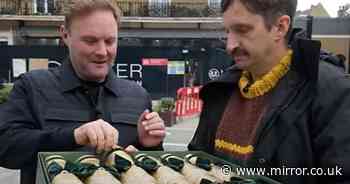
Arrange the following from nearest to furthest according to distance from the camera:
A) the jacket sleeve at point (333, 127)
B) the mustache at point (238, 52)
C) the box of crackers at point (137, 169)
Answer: the box of crackers at point (137, 169), the jacket sleeve at point (333, 127), the mustache at point (238, 52)

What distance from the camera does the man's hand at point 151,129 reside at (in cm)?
208

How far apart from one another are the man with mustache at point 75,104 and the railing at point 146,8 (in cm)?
2393

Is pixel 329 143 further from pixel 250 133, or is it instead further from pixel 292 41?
pixel 292 41

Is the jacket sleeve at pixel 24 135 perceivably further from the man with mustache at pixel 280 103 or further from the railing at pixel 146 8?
the railing at pixel 146 8

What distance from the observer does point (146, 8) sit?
26.9 meters

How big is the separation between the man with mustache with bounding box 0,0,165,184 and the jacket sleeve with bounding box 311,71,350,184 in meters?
0.61

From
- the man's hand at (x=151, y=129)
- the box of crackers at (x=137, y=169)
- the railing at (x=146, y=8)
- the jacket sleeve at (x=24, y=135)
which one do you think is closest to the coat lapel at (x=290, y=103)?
the box of crackers at (x=137, y=169)

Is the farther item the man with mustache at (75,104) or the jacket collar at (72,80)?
the jacket collar at (72,80)

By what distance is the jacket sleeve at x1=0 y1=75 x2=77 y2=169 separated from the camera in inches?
80.1

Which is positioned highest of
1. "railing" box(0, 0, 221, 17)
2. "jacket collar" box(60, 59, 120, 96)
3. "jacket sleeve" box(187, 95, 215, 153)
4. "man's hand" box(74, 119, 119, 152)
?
"railing" box(0, 0, 221, 17)

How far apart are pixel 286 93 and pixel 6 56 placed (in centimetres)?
1805

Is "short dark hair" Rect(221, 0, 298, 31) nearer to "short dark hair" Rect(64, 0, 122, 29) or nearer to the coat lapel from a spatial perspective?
the coat lapel

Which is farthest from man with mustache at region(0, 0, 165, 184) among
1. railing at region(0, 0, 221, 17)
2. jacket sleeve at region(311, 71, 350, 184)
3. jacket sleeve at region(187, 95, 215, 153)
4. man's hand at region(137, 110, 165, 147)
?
railing at region(0, 0, 221, 17)

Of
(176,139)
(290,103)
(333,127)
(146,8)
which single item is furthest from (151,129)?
(146,8)
